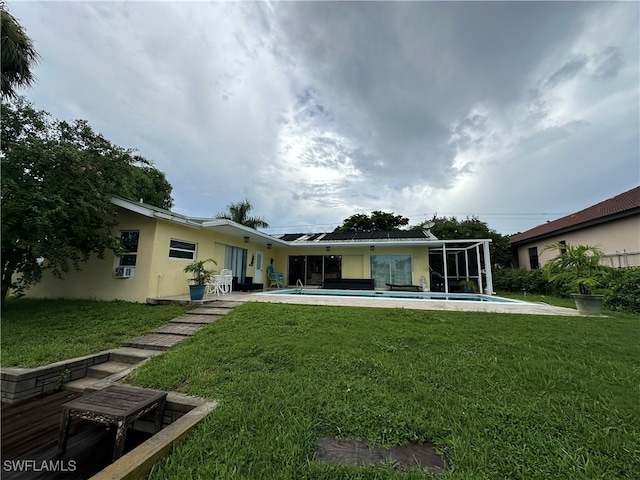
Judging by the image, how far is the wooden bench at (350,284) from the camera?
14312 millimetres

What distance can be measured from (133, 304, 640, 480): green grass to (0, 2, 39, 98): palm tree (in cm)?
752

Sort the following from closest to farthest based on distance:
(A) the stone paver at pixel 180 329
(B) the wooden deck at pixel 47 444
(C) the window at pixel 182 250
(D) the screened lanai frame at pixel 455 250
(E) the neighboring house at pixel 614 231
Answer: (B) the wooden deck at pixel 47 444
(A) the stone paver at pixel 180 329
(C) the window at pixel 182 250
(E) the neighboring house at pixel 614 231
(D) the screened lanai frame at pixel 455 250

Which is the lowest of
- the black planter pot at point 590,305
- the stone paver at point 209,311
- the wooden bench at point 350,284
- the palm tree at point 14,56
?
the stone paver at point 209,311

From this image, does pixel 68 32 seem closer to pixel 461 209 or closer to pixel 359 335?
pixel 359 335

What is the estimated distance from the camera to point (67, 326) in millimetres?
5930

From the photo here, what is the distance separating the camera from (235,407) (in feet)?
8.82

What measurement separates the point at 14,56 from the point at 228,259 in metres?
8.56

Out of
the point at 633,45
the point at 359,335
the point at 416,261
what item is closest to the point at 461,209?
the point at 416,261

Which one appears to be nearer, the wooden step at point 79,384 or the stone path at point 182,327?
the wooden step at point 79,384

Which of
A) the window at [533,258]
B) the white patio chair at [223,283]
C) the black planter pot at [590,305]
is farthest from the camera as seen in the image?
the window at [533,258]

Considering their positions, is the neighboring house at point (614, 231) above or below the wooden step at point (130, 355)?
above

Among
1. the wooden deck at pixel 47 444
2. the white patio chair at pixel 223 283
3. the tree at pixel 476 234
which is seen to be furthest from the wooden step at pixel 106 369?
the tree at pixel 476 234

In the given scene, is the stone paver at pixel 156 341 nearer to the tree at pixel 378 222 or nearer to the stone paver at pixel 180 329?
the stone paver at pixel 180 329

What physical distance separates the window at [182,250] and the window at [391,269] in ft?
31.6
